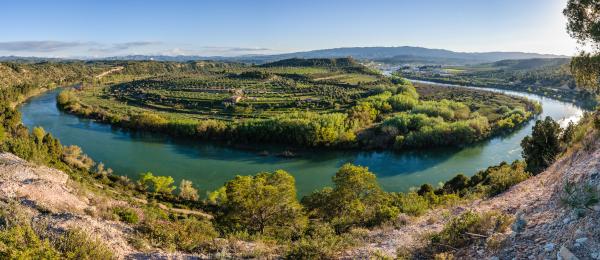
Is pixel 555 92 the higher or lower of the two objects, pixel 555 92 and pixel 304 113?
the higher

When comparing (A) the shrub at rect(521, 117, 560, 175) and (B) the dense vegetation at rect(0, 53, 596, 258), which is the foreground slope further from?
(A) the shrub at rect(521, 117, 560, 175)

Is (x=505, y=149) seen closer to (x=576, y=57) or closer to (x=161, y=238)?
(x=576, y=57)

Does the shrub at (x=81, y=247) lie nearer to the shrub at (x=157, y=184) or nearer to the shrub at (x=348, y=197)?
the shrub at (x=348, y=197)

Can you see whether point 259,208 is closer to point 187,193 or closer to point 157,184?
point 187,193

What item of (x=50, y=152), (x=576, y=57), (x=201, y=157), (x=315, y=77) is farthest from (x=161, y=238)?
(x=315, y=77)

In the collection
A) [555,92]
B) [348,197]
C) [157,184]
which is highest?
[555,92]

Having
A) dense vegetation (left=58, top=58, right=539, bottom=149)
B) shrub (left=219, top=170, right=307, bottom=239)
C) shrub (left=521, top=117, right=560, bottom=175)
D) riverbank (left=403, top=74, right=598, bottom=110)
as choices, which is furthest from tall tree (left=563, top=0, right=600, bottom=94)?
riverbank (left=403, top=74, right=598, bottom=110)

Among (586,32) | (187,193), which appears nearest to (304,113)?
(187,193)
